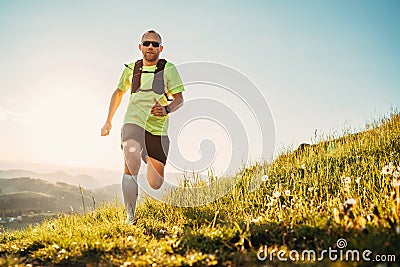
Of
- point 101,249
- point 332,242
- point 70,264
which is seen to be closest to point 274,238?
point 332,242

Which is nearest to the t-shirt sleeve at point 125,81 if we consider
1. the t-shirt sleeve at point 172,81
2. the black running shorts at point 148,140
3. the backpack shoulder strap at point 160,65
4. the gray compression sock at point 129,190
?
the backpack shoulder strap at point 160,65

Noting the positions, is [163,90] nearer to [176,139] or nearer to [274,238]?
[176,139]

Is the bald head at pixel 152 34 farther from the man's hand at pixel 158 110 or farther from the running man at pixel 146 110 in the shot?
the man's hand at pixel 158 110

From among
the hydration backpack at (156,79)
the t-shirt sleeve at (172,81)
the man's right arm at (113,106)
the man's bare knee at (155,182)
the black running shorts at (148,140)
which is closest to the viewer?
the black running shorts at (148,140)

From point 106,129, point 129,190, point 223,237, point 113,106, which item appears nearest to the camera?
point 223,237

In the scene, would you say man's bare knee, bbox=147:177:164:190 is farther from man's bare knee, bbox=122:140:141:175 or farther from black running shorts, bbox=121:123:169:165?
man's bare knee, bbox=122:140:141:175

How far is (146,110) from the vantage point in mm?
6242

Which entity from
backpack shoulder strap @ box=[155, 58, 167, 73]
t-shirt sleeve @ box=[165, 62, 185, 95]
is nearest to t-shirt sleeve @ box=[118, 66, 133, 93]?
backpack shoulder strap @ box=[155, 58, 167, 73]

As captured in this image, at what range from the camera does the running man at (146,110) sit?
19.8ft

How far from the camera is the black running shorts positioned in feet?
20.2

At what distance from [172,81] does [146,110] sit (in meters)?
0.64

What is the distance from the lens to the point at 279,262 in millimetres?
3141

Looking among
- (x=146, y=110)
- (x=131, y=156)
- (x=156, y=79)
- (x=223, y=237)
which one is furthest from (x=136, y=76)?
(x=223, y=237)

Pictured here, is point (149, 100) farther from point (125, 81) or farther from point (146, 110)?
point (125, 81)
